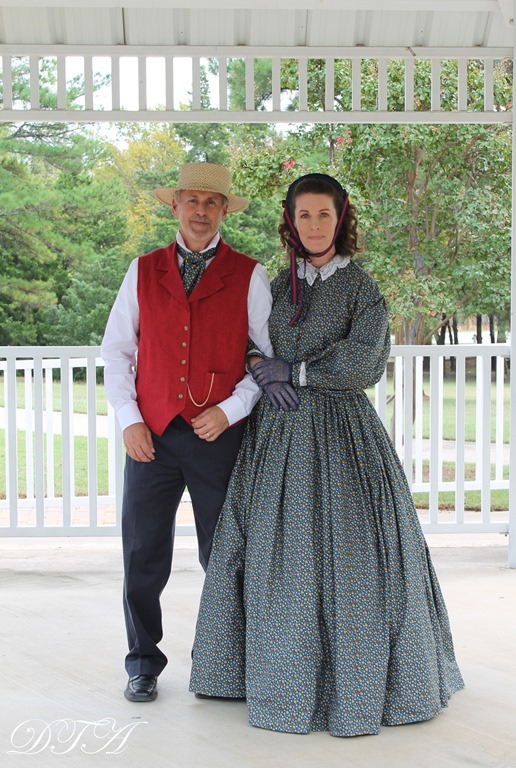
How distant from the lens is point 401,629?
2891mm

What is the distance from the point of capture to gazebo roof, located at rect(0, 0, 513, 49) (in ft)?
16.2

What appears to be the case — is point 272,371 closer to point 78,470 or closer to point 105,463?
point 78,470

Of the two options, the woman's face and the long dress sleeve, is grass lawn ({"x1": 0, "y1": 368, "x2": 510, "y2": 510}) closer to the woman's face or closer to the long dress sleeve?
the long dress sleeve

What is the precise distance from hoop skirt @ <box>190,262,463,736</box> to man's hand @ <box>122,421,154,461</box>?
261 mm

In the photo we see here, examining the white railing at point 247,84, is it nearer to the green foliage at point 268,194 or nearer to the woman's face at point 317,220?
the woman's face at point 317,220

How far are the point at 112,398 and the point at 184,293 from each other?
0.38 meters

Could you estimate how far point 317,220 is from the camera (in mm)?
3033

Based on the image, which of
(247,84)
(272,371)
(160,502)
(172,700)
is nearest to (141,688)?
(172,700)

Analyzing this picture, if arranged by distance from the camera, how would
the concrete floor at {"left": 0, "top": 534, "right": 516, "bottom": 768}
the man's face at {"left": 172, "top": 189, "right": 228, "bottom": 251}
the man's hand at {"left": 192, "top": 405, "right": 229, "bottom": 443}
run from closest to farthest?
1. the concrete floor at {"left": 0, "top": 534, "right": 516, "bottom": 768}
2. the man's hand at {"left": 192, "top": 405, "right": 229, "bottom": 443}
3. the man's face at {"left": 172, "top": 189, "right": 228, "bottom": 251}

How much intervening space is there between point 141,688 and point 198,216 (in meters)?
1.42

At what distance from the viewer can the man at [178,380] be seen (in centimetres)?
301

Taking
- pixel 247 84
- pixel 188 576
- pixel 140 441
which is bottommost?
pixel 188 576

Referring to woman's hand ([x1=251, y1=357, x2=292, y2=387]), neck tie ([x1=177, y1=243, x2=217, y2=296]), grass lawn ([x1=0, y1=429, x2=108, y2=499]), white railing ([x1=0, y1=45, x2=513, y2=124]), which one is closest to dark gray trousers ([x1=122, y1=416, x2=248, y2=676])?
woman's hand ([x1=251, y1=357, x2=292, y2=387])

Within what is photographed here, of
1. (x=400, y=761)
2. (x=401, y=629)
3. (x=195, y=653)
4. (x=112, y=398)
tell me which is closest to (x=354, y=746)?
(x=400, y=761)
